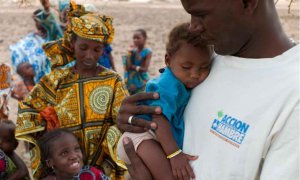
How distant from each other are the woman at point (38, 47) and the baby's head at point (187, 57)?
3.86 m

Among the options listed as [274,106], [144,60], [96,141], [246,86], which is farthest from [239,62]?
[144,60]

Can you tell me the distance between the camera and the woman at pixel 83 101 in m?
3.44

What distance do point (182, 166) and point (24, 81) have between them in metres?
4.33

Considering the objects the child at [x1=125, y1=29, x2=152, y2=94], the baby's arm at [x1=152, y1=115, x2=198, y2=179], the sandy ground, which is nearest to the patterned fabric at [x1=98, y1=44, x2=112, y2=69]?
the child at [x1=125, y1=29, x2=152, y2=94]

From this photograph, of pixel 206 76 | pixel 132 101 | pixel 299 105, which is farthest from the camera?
pixel 132 101

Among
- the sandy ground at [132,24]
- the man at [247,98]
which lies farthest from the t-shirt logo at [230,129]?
the sandy ground at [132,24]

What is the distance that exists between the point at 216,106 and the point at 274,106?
10.5 inches

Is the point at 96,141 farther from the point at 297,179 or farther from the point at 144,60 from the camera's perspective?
the point at 144,60

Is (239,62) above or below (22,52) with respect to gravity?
above

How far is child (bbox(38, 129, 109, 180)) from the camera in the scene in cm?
329

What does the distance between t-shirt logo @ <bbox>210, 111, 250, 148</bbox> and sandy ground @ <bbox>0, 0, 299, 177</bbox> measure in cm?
735

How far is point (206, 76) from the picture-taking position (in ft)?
6.41

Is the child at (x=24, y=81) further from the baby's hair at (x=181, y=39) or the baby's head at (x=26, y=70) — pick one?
the baby's hair at (x=181, y=39)

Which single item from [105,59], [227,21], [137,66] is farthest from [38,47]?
[227,21]
